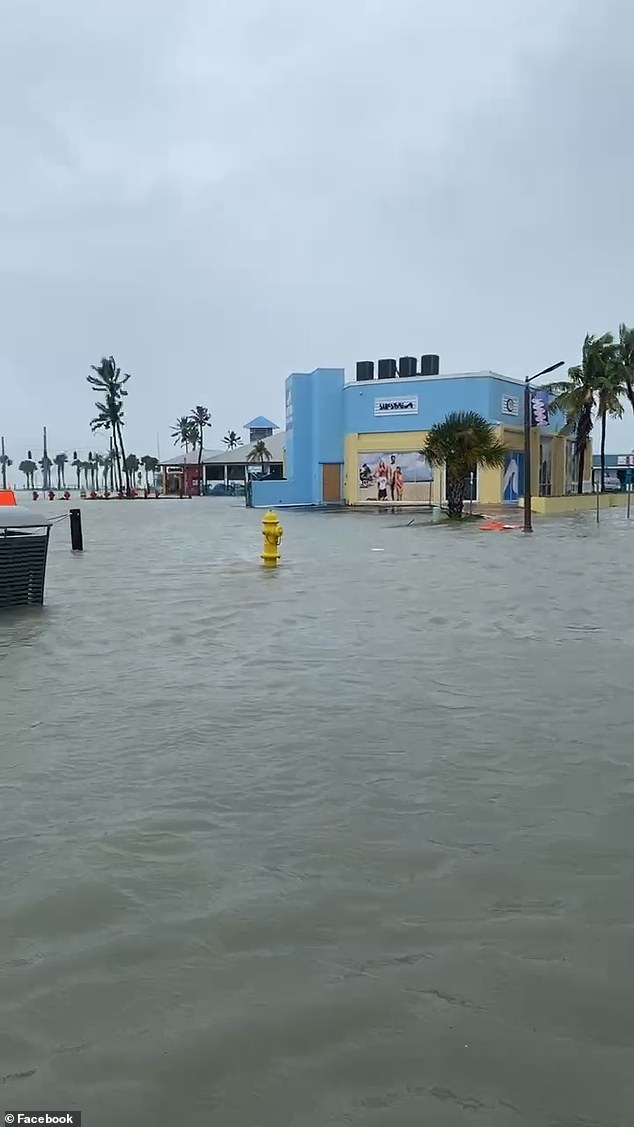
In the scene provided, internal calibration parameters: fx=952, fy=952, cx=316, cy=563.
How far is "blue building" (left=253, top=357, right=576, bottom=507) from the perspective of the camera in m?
50.1

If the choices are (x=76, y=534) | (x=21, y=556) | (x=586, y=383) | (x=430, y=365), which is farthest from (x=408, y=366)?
(x=21, y=556)

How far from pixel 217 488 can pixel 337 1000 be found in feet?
304

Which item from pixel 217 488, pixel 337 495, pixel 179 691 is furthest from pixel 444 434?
pixel 217 488

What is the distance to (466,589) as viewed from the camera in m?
15.4

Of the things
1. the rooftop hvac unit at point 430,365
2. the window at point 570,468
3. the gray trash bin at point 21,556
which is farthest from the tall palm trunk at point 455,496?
the window at point 570,468

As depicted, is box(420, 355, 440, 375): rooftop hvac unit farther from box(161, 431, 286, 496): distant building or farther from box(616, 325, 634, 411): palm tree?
box(161, 431, 286, 496): distant building

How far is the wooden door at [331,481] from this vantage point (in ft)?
181

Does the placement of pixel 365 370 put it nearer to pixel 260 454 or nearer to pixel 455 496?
pixel 455 496

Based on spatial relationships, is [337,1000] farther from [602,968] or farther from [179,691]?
[179,691]

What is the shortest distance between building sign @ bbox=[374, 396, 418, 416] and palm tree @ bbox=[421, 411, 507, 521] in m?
13.2

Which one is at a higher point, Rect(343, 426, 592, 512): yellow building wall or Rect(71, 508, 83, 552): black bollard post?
Rect(343, 426, 592, 512): yellow building wall

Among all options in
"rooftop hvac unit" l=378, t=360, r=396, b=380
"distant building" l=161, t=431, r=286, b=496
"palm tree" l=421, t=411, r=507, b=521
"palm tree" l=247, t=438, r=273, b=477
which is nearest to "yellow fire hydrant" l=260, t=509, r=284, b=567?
"palm tree" l=421, t=411, r=507, b=521

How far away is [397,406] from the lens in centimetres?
5147

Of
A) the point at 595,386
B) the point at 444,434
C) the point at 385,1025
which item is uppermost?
the point at 595,386
